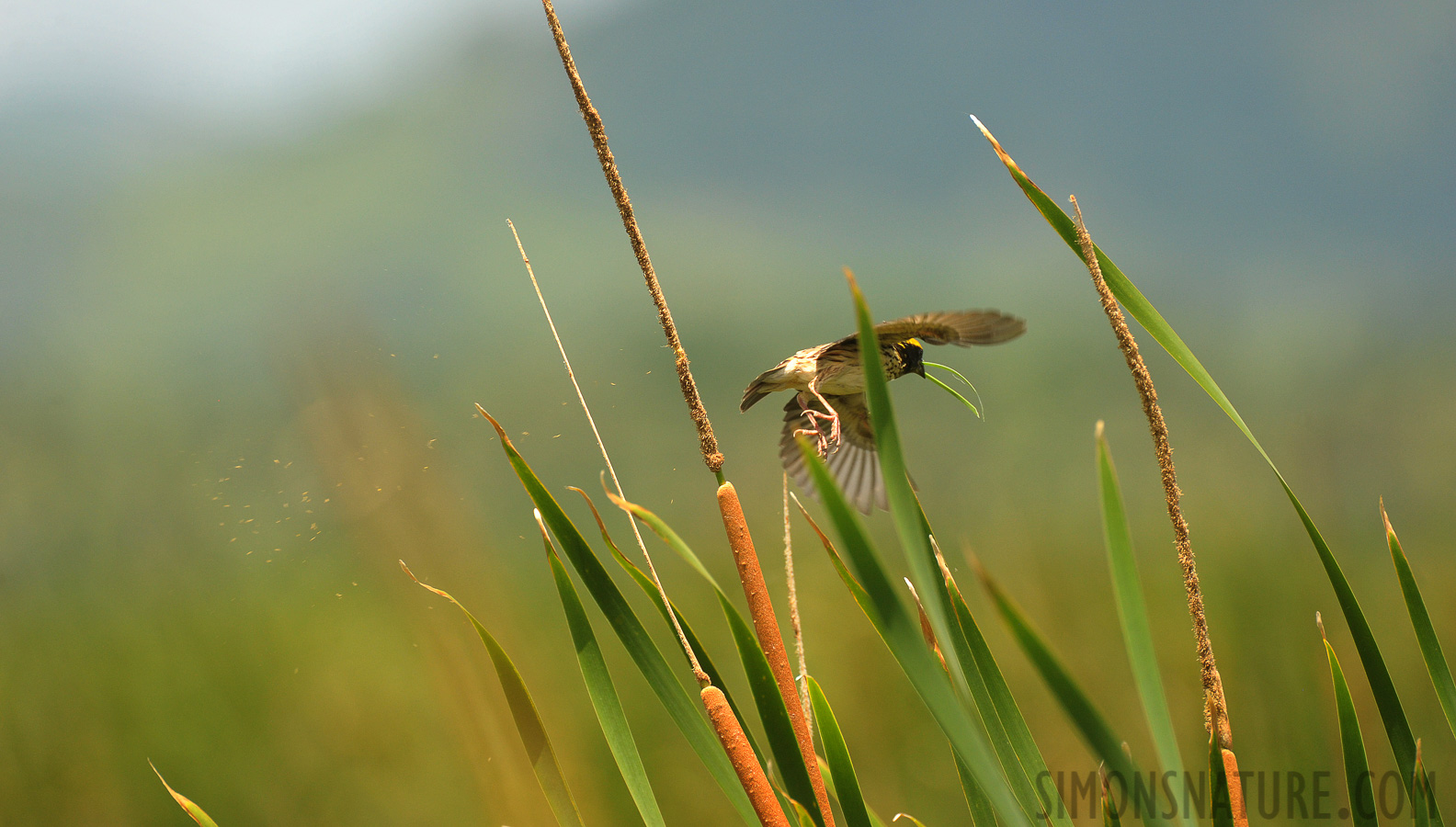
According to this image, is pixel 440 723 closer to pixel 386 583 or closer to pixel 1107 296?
pixel 386 583

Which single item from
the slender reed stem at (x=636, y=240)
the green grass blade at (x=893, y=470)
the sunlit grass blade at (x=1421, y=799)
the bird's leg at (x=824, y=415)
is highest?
the slender reed stem at (x=636, y=240)

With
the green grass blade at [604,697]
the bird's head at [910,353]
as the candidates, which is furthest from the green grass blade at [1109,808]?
the bird's head at [910,353]

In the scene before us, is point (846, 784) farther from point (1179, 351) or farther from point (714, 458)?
point (1179, 351)

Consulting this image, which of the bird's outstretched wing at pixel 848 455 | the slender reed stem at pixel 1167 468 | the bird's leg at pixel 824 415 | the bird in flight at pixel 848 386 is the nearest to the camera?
the slender reed stem at pixel 1167 468

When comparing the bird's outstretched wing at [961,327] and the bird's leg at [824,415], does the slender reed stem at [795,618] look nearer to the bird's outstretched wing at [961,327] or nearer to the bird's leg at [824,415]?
the bird's outstretched wing at [961,327]

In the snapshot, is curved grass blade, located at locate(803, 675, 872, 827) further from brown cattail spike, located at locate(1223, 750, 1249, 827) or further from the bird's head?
the bird's head

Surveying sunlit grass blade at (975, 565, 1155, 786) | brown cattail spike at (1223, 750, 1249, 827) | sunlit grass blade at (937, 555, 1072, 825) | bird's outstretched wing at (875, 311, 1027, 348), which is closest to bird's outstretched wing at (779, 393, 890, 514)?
bird's outstretched wing at (875, 311, 1027, 348)
